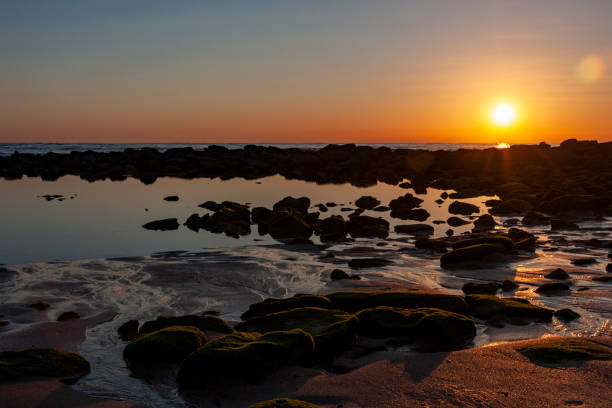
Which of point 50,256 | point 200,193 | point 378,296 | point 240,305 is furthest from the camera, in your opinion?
point 200,193

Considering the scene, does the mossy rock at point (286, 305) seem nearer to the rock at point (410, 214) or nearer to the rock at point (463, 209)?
the rock at point (410, 214)

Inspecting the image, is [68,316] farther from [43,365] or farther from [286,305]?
[286,305]

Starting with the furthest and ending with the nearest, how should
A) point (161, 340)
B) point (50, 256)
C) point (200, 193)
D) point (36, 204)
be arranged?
point (200, 193) → point (36, 204) → point (50, 256) → point (161, 340)

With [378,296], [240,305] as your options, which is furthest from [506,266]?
[240,305]

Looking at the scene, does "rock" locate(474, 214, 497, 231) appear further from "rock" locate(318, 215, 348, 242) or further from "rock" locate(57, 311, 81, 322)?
"rock" locate(57, 311, 81, 322)

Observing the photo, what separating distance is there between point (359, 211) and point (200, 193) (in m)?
11.1

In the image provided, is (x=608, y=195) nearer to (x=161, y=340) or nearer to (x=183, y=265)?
(x=183, y=265)

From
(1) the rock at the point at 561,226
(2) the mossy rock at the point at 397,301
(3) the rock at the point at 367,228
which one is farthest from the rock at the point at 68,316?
(1) the rock at the point at 561,226

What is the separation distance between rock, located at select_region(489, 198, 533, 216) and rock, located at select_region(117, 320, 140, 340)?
1773 centimetres

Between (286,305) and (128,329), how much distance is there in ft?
7.94

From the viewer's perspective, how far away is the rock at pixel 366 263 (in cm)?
1243

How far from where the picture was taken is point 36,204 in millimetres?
24000

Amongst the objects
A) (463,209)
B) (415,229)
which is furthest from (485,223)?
(463,209)

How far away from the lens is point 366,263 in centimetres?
1251
